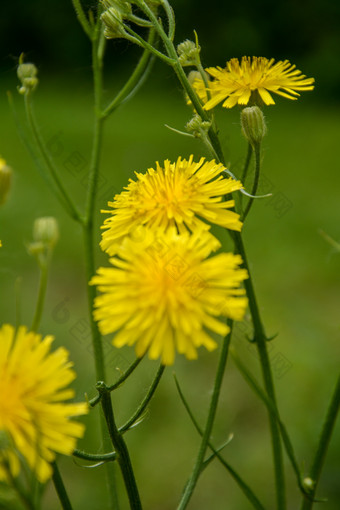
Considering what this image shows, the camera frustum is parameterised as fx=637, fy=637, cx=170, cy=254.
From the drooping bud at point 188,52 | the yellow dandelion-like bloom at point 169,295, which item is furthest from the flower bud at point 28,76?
the yellow dandelion-like bloom at point 169,295

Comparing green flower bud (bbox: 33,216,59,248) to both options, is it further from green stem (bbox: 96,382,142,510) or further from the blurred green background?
green stem (bbox: 96,382,142,510)

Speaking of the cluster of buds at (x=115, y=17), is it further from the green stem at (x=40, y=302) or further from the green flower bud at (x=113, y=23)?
the green stem at (x=40, y=302)

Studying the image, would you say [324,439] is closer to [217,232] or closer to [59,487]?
[59,487]

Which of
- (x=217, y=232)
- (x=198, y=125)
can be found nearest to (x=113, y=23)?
(x=198, y=125)

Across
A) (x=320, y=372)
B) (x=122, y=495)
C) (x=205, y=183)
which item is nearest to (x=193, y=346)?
(x=205, y=183)

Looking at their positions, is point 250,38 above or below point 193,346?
above

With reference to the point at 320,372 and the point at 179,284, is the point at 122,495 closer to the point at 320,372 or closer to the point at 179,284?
the point at 320,372

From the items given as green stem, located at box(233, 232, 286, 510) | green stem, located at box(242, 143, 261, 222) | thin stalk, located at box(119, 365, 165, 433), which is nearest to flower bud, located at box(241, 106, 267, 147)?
green stem, located at box(242, 143, 261, 222)
